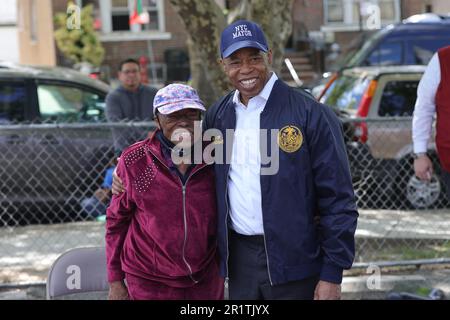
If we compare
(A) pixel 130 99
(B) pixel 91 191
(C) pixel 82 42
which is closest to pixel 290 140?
(A) pixel 130 99

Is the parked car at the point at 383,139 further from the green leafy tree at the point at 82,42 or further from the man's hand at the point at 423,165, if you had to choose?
the green leafy tree at the point at 82,42

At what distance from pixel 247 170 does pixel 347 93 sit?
665 cm

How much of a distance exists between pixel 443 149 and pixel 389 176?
376 cm

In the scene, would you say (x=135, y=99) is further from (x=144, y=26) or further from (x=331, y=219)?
(x=144, y=26)

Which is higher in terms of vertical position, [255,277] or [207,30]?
[207,30]

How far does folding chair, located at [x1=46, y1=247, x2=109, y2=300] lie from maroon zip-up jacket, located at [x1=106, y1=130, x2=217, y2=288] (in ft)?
2.16

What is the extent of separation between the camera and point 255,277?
3627mm

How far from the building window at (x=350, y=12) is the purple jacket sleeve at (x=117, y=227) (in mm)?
19539

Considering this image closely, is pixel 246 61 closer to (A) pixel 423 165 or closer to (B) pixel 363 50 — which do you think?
(A) pixel 423 165

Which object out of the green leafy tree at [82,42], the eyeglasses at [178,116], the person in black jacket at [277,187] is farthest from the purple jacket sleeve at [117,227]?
the green leafy tree at [82,42]

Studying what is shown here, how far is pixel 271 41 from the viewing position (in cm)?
720

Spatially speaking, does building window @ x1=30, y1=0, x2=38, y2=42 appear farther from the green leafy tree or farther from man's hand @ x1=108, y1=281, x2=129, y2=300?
man's hand @ x1=108, y1=281, x2=129, y2=300

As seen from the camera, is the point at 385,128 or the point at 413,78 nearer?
the point at 385,128
